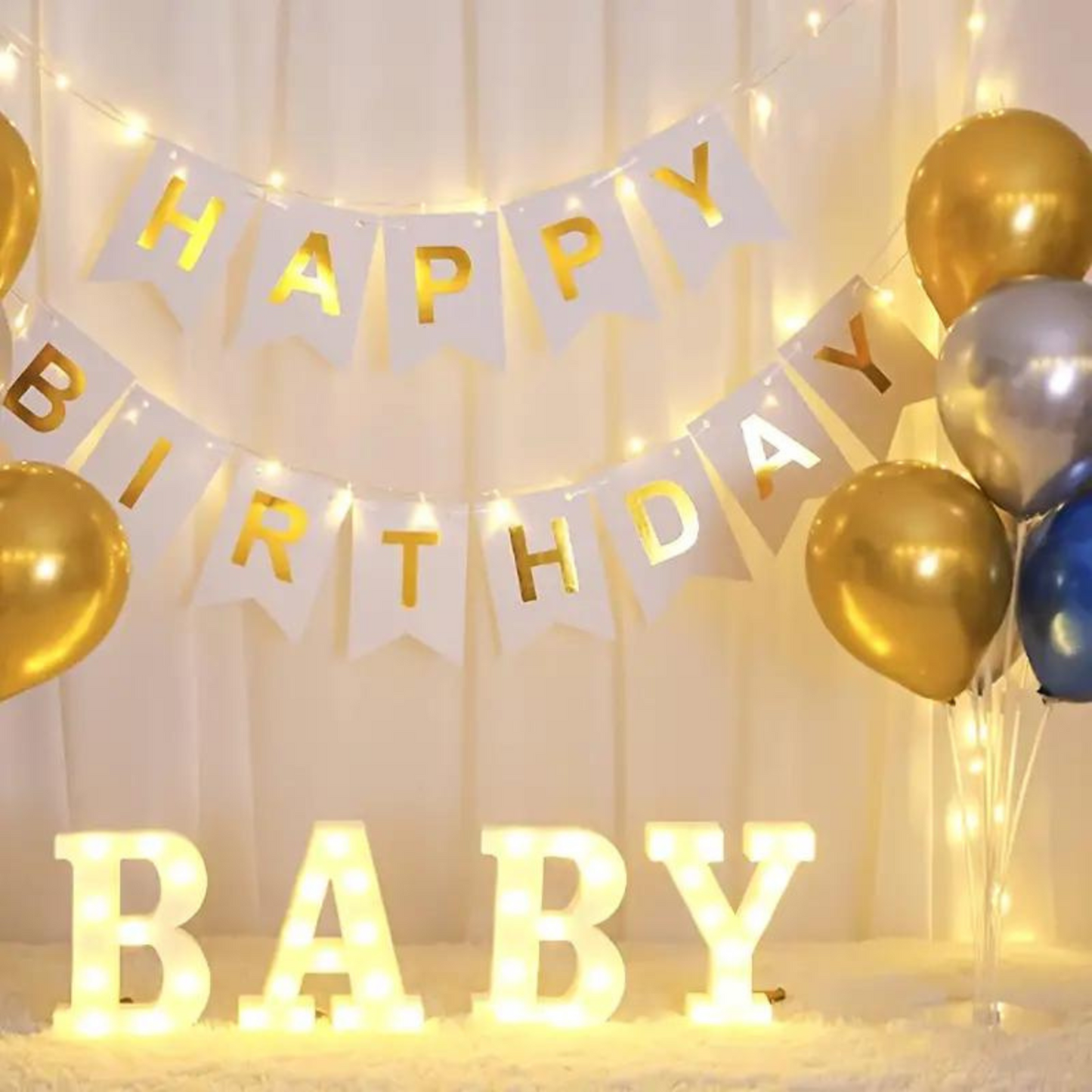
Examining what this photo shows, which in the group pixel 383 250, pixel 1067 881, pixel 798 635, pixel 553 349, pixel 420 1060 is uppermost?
pixel 383 250

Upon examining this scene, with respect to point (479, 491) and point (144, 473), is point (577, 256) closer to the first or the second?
point (479, 491)

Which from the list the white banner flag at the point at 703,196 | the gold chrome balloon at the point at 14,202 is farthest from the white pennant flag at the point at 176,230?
the white banner flag at the point at 703,196

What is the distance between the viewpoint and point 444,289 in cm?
220

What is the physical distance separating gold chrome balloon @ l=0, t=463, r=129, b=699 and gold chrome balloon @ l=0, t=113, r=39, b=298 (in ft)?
0.75

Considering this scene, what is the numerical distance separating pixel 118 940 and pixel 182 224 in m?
0.94

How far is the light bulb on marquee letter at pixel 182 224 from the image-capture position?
2.18 metres

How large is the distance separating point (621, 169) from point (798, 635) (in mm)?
694

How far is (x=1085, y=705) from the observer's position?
90.5 inches

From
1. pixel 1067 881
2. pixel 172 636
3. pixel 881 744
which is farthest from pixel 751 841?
pixel 172 636

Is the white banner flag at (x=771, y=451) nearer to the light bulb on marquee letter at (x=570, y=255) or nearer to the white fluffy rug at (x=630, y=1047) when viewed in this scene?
the light bulb on marquee letter at (x=570, y=255)

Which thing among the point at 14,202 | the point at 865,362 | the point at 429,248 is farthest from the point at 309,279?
the point at 865,362

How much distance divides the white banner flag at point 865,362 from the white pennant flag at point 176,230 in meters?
0.78

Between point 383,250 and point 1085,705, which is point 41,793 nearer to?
point 383,250

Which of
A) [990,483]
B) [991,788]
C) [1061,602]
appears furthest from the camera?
[991,788]
